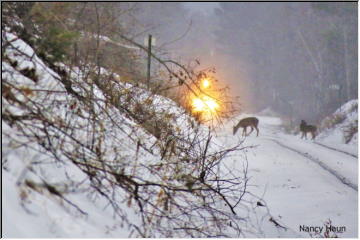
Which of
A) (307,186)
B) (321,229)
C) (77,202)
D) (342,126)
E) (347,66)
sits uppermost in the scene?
(347,66)

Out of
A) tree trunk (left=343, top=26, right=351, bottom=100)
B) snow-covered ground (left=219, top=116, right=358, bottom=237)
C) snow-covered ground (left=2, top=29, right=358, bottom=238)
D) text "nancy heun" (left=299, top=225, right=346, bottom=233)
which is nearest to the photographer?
snow-covered ground (left=2, top=29, right=358, bottom=238)

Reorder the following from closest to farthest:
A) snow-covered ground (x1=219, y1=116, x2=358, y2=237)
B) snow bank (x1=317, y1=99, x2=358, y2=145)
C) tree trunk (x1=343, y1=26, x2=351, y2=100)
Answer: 1. snow-covered ground (x1=219, y1=116, x2=358, y2=237)
2. snow bank (x1=317, y1=99, x2=358, y2=145)
3. tree trunk (x1=343, y1=26, x2=351, y2=100)

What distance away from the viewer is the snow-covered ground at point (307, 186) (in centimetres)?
795

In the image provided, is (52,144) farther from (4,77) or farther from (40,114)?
(4,77)

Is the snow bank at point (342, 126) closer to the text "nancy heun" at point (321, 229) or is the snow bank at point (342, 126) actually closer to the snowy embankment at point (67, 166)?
the text "nancy heun" at point (321, 229)

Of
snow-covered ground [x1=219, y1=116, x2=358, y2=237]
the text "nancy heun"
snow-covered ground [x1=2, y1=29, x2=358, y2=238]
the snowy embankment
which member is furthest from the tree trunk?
the snowy embankment

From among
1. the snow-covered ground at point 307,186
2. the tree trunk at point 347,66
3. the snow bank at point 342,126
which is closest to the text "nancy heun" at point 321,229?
the snow-covered ground at point 307,186

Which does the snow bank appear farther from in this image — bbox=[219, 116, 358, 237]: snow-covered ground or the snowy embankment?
the snowy embankment

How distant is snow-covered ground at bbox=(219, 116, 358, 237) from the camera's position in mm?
7949

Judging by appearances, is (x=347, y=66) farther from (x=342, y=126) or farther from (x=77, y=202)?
(x=77, y=202)

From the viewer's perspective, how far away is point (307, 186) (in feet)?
34.7

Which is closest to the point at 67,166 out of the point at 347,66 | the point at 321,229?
the point at 321,229

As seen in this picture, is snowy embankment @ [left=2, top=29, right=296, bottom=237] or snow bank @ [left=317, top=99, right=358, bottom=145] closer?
snowy embankment @ [left=2, top=29, right=296, bottom=237]

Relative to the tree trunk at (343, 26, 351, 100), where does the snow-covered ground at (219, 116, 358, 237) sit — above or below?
below
